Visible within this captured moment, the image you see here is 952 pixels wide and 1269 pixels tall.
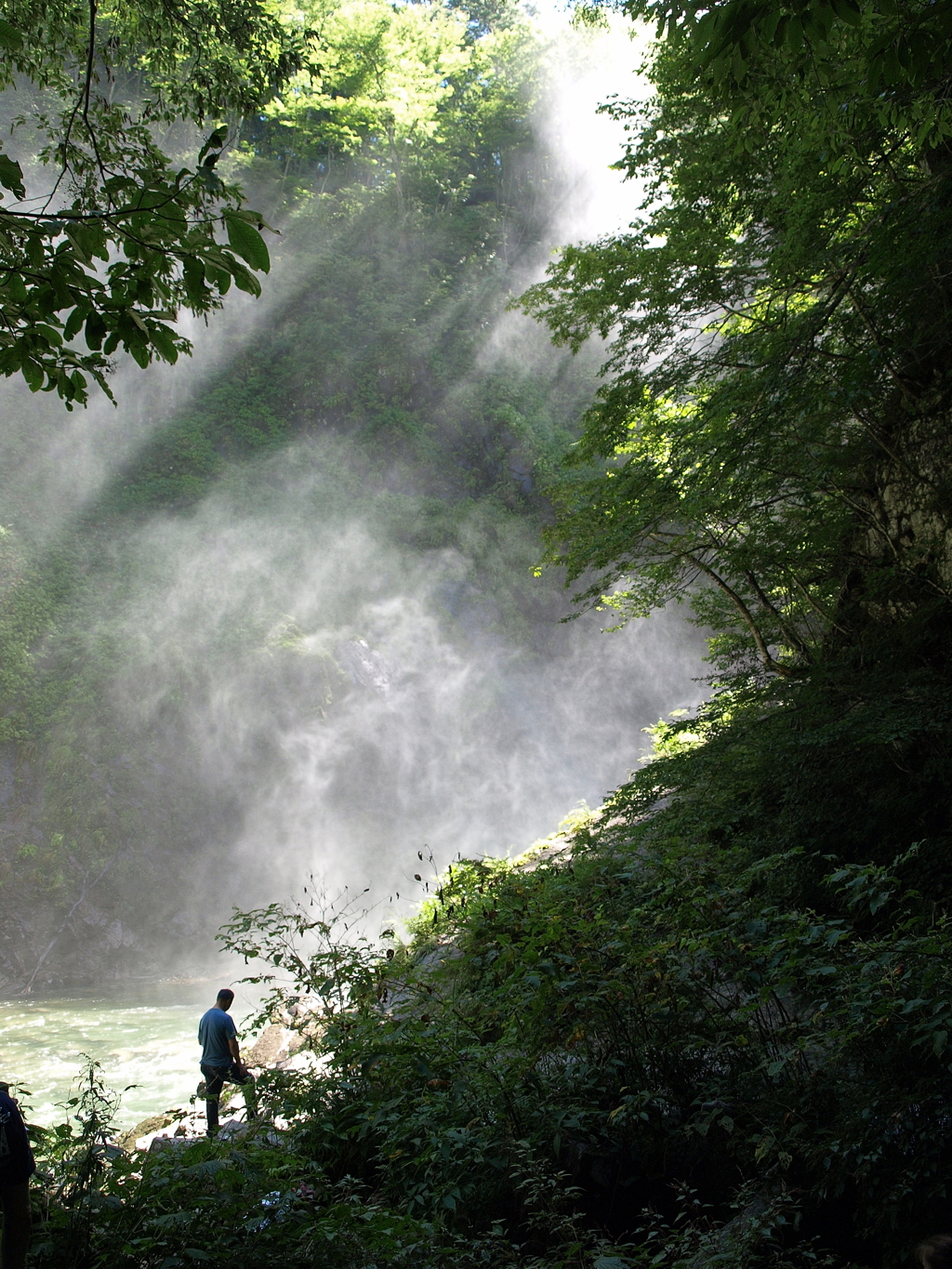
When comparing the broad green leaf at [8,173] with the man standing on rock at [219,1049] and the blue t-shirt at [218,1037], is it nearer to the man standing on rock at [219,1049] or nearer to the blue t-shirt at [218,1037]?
the man standing on rock at [219,1049]

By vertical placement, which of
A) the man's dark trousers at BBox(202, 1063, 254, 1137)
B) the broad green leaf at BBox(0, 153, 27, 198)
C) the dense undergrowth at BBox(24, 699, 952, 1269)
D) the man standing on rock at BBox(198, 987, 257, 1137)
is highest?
the broad green leaf at BBox(0, 153, 27, 198)

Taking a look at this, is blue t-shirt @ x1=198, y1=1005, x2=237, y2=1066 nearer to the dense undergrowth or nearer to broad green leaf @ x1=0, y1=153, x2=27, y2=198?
the dense undergrowth

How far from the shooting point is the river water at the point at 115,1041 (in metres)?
9.16

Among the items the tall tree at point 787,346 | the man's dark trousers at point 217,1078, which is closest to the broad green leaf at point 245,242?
the tall tree at point 787,346

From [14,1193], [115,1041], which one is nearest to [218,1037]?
[14,1193]

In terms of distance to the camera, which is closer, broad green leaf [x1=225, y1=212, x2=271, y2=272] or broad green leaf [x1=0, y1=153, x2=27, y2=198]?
broad green leaf [x1=225, y1=212, x2=271, y2=272]

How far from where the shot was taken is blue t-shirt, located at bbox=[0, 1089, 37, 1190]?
94.8 inches

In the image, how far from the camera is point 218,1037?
17.8 ft

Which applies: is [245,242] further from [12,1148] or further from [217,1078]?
[217,1078]

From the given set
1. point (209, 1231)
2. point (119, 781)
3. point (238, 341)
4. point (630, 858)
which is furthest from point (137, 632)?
point (209, 1231)

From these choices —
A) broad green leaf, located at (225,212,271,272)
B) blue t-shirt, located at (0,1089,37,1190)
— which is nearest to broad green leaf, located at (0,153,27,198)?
broad green leaf, located at (225,212,271,272)

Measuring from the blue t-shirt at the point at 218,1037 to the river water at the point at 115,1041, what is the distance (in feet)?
11.4

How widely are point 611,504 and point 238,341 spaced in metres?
24.3

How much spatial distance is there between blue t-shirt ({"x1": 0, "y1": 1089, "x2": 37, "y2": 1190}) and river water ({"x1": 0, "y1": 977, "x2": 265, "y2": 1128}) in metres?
6.63
